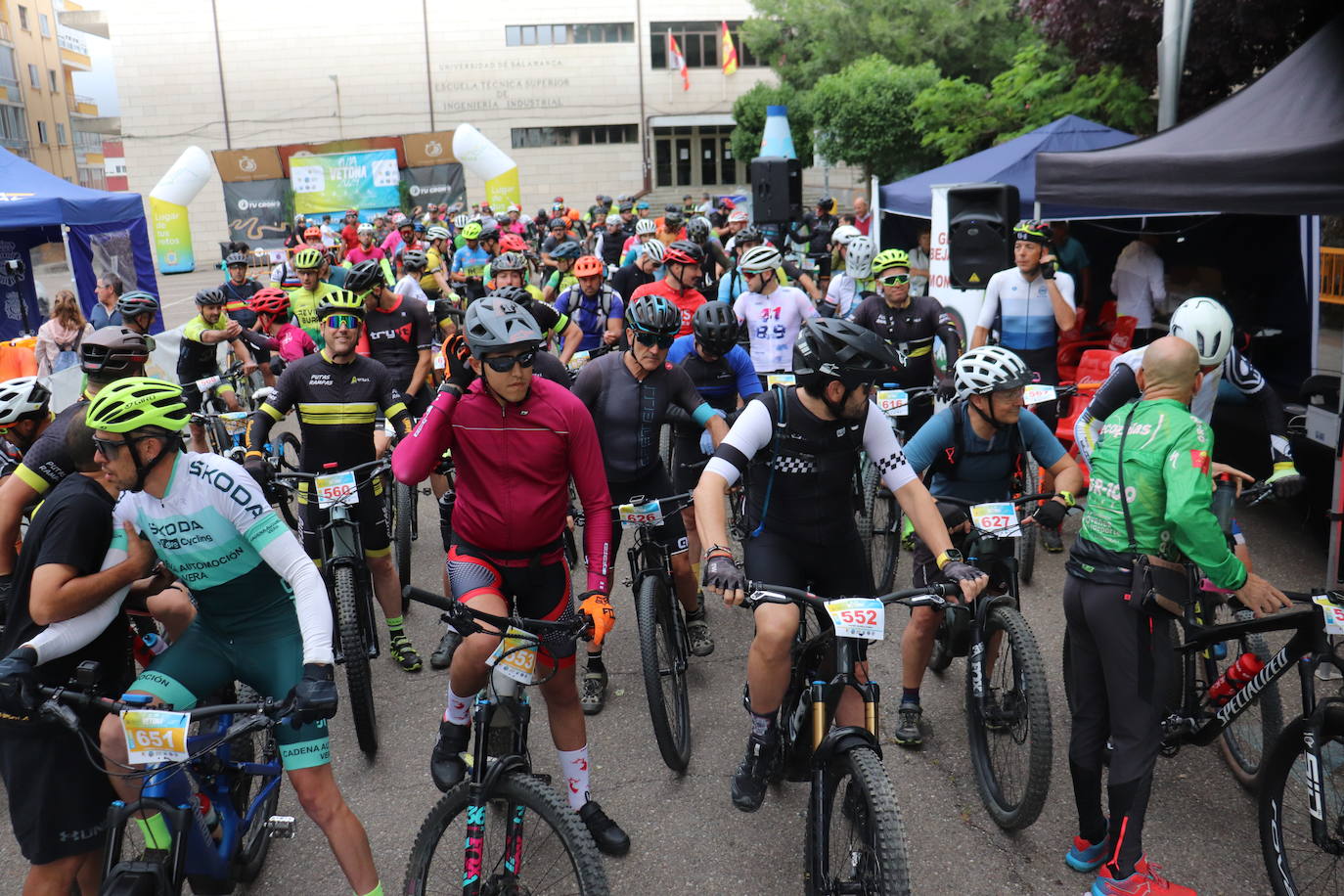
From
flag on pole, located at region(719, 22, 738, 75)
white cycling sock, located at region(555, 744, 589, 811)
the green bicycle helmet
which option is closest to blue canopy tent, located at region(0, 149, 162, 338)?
the green bicycle helmet

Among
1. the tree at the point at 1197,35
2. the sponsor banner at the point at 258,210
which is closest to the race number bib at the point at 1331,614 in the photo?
the tree at the point at 1197,35

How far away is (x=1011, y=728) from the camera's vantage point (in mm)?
4465

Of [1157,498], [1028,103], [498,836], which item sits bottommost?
[498,836]

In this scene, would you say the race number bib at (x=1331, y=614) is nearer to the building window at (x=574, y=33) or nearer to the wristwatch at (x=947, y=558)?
the wristwatch at (x=947, y=558)

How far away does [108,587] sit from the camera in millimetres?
3412

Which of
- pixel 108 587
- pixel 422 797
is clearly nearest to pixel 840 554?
pixel 422 797

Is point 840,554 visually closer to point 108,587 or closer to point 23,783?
Answer: point 108,587

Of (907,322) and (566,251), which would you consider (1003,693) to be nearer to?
(907,322)

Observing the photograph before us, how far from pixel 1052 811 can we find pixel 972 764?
1.29 ft

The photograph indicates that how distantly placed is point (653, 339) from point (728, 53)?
47932mm

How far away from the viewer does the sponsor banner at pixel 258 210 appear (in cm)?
3922

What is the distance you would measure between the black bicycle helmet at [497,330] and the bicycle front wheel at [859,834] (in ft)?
6.08

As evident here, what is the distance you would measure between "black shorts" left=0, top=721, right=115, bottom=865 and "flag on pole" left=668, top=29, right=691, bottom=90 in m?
52.2

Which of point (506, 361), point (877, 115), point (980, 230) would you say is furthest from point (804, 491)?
point (877, 115)
